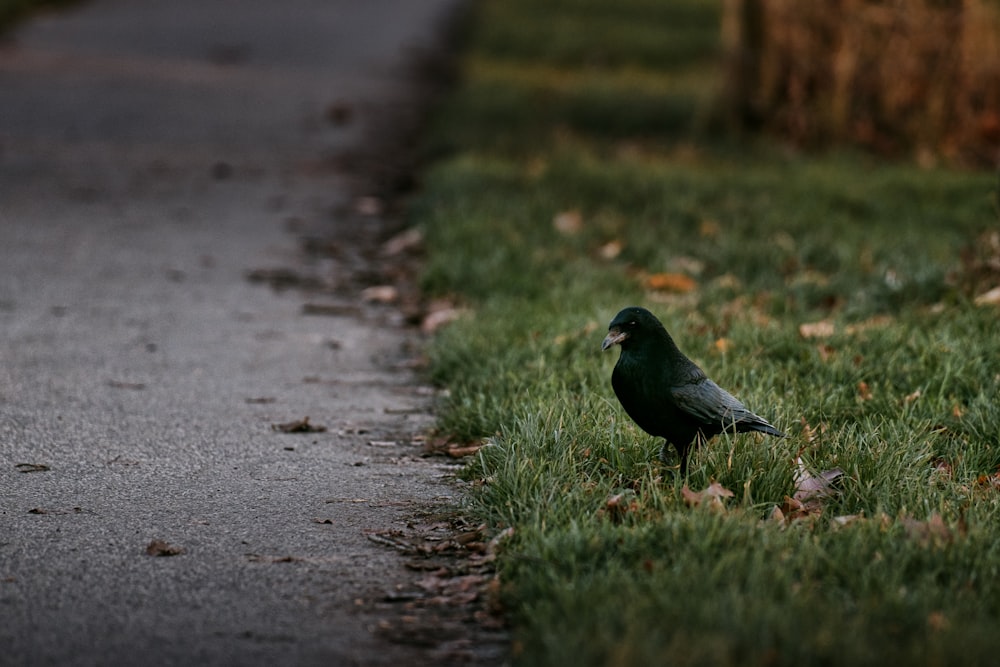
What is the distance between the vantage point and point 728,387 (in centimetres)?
457

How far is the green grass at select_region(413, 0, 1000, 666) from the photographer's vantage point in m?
2.82

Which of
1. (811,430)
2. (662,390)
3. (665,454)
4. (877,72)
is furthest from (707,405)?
(877,72)

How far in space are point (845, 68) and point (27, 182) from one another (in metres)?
5.54

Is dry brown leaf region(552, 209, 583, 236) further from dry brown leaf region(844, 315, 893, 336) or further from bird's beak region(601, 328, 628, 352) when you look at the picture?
bird's beak region(601, 328, 628, 352)

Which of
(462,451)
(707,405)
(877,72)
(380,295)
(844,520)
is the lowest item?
(380,295)

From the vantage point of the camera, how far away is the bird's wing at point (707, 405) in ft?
11.8

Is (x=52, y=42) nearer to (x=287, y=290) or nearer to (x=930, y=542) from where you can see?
(x=287, y=290)

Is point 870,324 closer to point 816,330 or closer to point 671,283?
point 816,330

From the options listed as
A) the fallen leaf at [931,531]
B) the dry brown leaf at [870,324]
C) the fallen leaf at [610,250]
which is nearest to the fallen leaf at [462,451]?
the fallen leaf at [931,531]

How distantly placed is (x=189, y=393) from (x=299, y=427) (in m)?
0.60

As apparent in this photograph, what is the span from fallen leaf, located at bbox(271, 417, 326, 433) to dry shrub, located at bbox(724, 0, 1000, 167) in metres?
6.06

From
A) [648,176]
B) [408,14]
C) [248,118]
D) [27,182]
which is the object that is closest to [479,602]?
[648,176]

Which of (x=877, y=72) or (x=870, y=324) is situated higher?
(x=877, y=72)

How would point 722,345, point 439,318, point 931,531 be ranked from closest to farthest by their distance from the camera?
point 931,531, point 722,345, point 439,318
